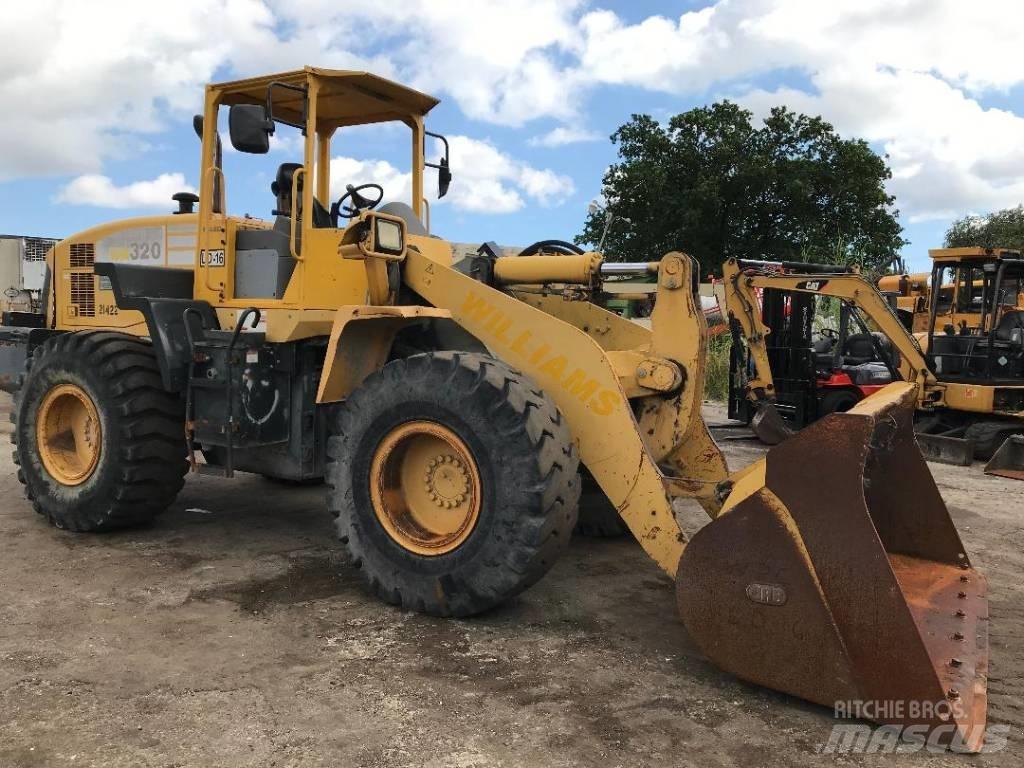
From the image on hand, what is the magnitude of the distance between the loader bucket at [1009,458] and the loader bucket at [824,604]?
6.26m

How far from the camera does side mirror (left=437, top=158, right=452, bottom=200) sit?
6.12m

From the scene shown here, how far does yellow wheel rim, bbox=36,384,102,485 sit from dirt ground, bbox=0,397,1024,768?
0.59 metres

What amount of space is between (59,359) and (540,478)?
357 cm

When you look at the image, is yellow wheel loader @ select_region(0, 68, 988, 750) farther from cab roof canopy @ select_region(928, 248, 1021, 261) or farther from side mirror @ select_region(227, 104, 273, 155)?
cab roof canopy @ select_region(928, 248, 1021, 261)

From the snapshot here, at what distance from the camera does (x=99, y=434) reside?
5586 millimetres

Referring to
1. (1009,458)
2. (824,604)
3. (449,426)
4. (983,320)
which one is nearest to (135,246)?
→ (449,426)

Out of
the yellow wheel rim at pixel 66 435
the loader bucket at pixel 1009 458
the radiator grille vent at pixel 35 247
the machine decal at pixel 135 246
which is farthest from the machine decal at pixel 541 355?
the radiator grille vent at pixel 35 247

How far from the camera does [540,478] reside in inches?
152

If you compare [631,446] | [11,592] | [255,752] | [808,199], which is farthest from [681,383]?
[808,199]

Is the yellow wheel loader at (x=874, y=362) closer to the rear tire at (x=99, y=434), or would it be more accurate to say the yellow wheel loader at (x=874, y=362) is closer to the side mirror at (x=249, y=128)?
the side mirror at (x=249, y=128)

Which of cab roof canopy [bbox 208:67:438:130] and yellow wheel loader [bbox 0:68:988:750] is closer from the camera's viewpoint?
yellow wheel loader [bbox 0:68:988:750]

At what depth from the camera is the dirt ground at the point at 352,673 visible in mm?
2990

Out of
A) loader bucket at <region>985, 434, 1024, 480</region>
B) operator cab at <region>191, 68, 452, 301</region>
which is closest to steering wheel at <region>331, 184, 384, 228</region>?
operator cab at <region>191, 68, 452, 301</region>

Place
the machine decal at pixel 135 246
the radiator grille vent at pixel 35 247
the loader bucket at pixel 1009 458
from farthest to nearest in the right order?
→ 1. the radiator grille vent at pixel 35 247
2. the loader bucket at pixel 1009 458
3. the machine decal at pixel 135 246
